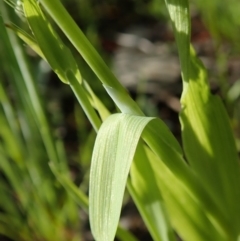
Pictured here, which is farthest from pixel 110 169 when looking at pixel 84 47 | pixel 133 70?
pixel 133 70

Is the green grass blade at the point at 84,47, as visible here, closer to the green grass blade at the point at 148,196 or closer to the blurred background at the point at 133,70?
the green grass blade at the point at 148,196

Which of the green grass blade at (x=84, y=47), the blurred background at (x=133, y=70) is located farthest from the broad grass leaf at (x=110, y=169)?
the blurred background at (x=133, y=70)

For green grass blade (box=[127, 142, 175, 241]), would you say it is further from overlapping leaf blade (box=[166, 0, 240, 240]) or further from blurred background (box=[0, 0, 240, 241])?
blurred background (box=[0, 0, 240, 241])

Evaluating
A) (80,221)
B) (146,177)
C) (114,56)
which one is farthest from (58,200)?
(114,56)

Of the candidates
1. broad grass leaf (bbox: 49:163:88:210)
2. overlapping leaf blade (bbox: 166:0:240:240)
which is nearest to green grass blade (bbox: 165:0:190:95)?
overlapping leaf blade (bbox: 166:0:240:240)

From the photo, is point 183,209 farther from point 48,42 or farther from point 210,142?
point 48,42

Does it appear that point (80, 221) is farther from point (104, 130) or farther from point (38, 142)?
point (104, 130)
